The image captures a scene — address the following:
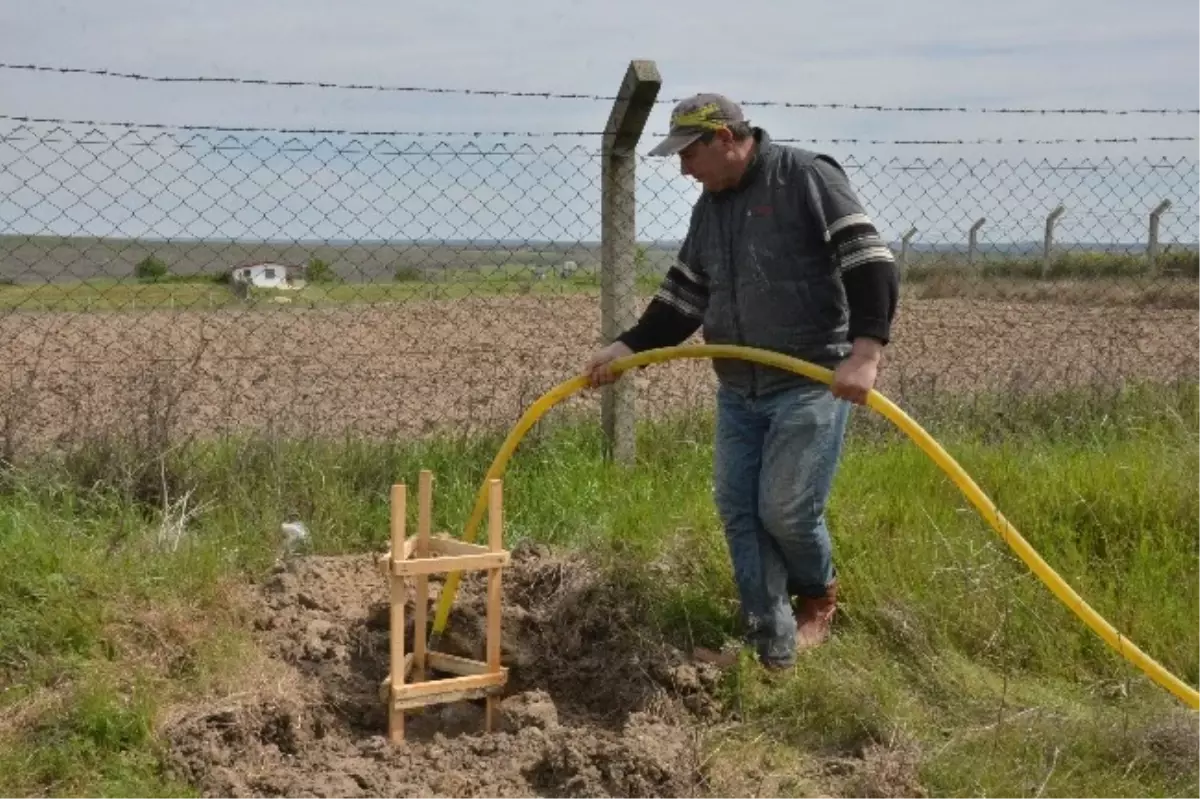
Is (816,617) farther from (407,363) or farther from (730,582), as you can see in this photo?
(407,363)

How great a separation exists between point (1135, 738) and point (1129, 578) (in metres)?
1.17

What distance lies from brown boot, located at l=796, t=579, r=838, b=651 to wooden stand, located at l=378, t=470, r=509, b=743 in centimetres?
104

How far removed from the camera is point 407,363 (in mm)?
12539

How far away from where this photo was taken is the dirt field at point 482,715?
365 centimetres

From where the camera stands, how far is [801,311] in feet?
13.5

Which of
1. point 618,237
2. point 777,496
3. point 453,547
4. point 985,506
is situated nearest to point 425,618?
point 453,547

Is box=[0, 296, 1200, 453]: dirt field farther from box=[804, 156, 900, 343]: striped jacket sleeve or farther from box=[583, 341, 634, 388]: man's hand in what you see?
box=[804, 156, 900, 343]: striped jacket sleeve

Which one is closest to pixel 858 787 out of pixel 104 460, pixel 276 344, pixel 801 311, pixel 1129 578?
pixel 801 311

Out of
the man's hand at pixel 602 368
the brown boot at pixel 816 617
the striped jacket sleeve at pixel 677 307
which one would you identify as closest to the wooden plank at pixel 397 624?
A: the man's hand at pixel 602 368

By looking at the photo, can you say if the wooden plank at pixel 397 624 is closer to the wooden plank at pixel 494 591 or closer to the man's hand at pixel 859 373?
the wooden plank at pixel 494 591

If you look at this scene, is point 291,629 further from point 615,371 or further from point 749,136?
point 749,136

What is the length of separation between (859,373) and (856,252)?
1.23 ft

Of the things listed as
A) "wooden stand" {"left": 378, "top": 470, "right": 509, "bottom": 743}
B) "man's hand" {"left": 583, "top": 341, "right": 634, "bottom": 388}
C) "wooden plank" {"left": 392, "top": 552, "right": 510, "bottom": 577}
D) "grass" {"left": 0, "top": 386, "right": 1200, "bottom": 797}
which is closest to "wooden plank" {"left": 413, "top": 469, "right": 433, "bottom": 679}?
"wooden stand" {"left": 378, "top": 470, "right": 509, "bottom": 743}

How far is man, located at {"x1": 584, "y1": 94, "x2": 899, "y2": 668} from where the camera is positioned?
13.0ft
